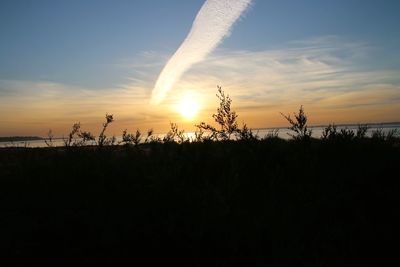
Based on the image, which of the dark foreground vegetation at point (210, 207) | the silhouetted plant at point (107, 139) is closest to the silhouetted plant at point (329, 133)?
the dark foreground vegetation at point (210, 207)

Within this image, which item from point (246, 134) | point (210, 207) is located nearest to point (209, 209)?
point (210, 207)

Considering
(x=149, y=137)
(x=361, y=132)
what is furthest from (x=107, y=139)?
(x=361, y=132)

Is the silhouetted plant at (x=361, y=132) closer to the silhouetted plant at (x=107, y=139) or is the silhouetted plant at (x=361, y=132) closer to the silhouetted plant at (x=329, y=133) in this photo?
the silhouetted plant at (x=329, y=133)

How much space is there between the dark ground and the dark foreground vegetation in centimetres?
2

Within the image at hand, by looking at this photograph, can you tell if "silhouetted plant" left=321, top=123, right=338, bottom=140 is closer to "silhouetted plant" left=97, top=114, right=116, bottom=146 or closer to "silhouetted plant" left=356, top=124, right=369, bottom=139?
"silhouetted plant" left=356, top=124, right=369, bottom=139

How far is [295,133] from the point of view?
31.0 ft

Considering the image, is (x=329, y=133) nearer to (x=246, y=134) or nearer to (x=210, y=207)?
(x=246, y=134)

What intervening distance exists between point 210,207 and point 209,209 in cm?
4

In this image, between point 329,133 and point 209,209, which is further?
point 329,133

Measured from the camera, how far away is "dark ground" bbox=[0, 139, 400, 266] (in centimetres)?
536

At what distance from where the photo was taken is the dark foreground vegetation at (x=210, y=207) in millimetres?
5355

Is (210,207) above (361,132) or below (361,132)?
below

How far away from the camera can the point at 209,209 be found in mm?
5797

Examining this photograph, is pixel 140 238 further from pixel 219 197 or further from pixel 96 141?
pixel 96 141
